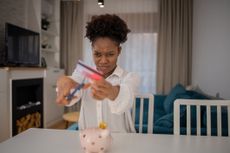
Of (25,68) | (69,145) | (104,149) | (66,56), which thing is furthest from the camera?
(66,56)

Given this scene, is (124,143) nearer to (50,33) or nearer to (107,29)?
(107,29)

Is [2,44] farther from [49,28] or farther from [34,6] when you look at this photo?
[49,28]

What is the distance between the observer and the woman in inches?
29.9

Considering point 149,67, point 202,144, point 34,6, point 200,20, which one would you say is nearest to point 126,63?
point 149,67

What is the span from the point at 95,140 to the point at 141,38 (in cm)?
396

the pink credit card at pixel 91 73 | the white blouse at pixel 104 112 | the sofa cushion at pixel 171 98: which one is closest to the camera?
the pink credit card at pixel 91 73

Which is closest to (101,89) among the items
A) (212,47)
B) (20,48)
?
(20,48)

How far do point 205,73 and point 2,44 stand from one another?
135 inches

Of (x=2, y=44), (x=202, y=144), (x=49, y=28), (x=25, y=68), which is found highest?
(x=49, y=28)

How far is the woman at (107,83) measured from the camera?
76cm

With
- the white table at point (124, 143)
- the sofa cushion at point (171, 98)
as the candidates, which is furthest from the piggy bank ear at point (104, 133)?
the sofa cushion at point (171, 98)

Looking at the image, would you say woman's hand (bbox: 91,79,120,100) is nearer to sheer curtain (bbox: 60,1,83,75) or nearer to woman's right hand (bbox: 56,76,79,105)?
woman's right hand (bbox: 56,76,79,105)

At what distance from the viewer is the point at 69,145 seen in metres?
0.90

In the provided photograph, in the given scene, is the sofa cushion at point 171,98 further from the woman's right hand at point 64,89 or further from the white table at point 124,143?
the woman's right hand at point 64,89
